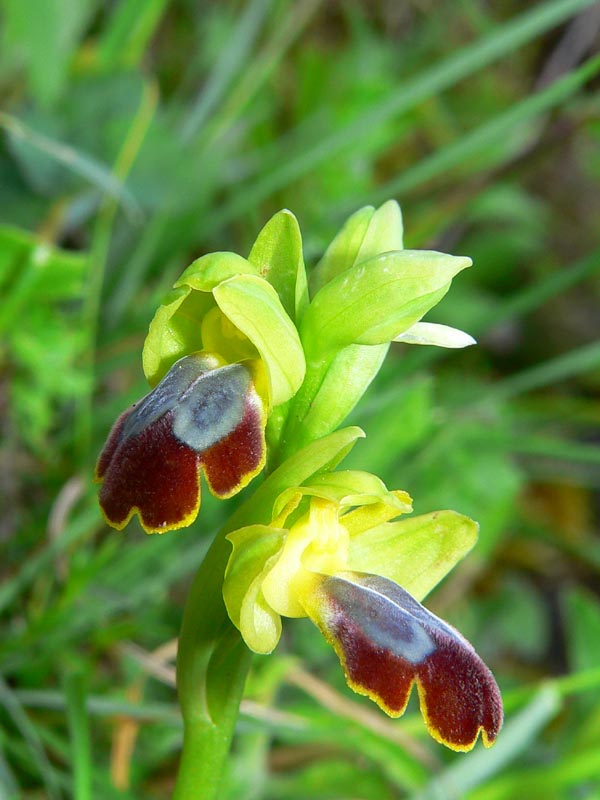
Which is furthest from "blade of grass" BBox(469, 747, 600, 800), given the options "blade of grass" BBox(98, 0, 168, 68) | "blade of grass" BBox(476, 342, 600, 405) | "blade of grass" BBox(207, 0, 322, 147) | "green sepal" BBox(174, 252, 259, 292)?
"blade of grass" BBox(98, 0, 168, 68)

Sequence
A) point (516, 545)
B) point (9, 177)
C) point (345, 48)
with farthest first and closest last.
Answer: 1. point (345, 48)
2. point (516, 545)
3. point (9, 177)

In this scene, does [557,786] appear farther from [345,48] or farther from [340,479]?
[345,48]

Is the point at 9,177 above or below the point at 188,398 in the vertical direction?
below

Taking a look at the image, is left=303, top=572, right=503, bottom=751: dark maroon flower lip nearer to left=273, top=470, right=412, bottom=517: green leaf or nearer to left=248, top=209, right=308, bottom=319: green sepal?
left=273, top=470, right=412, bottom=517: green leaf

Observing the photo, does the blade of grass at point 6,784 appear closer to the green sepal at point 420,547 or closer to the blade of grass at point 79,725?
the blade of grass at point 79,725

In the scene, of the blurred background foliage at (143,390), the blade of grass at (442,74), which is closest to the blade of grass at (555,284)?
the blurred background foliage at (143,390)

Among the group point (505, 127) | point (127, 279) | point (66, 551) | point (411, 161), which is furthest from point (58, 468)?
point (411, 161)

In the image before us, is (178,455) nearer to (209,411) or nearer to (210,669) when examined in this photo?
(209,411)
